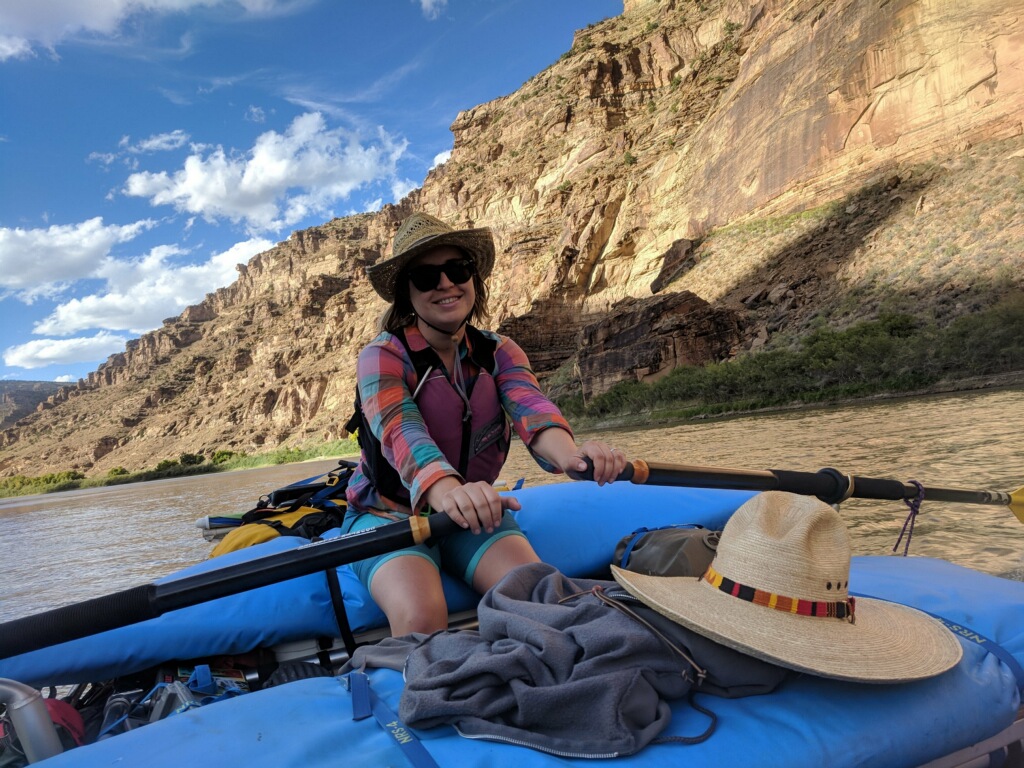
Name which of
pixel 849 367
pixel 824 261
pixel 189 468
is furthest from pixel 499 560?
pixel 189 468

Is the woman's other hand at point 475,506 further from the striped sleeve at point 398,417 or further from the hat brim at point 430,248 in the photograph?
the hat brim at point 430,248

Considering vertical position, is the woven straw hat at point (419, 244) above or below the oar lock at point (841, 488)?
above

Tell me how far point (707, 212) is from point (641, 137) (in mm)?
11649

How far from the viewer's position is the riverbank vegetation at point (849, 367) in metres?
14.9

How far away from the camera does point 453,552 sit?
2.04 metres

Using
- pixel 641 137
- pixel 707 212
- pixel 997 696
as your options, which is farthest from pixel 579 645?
pixel 641 137

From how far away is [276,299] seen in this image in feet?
341

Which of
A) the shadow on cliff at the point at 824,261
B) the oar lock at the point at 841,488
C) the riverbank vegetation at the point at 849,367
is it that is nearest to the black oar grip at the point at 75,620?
the oar lock at the point at 841,488

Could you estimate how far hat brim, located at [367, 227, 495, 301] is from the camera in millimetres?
2098

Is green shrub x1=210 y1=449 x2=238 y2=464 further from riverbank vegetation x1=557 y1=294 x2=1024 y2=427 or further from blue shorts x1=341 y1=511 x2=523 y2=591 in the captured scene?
blue shorts x1=341 y1=511 x2=523 y2=591

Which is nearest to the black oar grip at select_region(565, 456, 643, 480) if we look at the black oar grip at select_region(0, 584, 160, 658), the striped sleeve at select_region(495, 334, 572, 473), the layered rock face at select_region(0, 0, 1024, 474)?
the striped sleeve at select_region(495, 334, 572, 473)

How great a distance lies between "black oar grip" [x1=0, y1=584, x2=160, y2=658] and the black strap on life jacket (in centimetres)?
74

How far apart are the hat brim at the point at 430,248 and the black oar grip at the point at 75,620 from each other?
116cm

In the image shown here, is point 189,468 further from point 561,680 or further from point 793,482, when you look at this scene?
point 561,680
